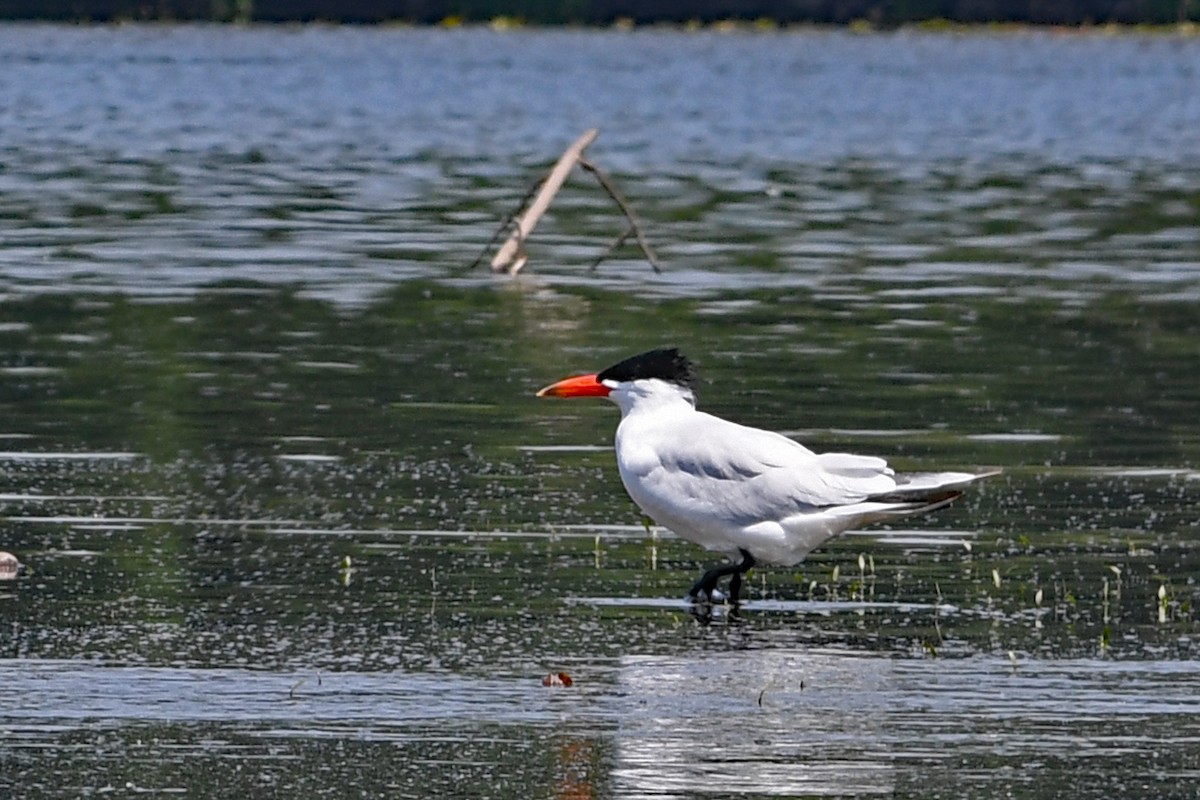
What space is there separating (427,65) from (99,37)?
17.7m

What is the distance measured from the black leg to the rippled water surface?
0.12m

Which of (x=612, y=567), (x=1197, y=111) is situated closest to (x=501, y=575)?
(x=612, y=567)

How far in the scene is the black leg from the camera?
10.5 m

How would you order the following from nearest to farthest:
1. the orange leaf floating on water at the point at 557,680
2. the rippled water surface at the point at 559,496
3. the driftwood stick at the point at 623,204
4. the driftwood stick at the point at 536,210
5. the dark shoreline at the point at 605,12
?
1. the rippled water surface at the point at 559,496
2. the orange leaf floating on water at the point at 557,680
3. the driftwood stick at the point at 623,204
4. the driftwood stick at the point at 536,210
5. the dark shoreline at the point at 605,12

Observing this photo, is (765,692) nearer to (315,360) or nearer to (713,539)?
(713,539)

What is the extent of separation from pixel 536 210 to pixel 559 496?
1038cm

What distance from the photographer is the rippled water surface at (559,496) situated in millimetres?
8211

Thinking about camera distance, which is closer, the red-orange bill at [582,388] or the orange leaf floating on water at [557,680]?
the orange leaf floating on water at [557,680]

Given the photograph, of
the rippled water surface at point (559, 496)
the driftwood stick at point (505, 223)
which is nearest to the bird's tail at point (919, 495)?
the rippled water surface at point (559, 496)

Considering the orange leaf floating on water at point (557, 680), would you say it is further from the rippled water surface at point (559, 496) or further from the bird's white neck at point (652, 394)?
the bird's white neck at point (652, 394)

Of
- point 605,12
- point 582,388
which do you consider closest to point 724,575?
point 582,388

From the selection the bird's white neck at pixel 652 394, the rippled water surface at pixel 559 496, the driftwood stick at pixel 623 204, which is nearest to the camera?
the rippled water surface at pixel 559 496

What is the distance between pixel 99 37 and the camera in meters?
90.0

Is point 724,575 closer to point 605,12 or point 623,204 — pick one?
point 623,204
